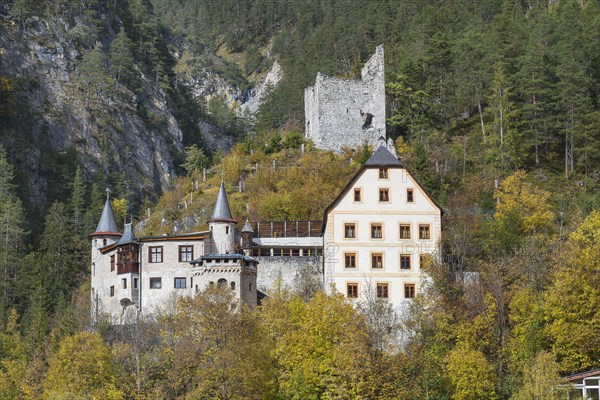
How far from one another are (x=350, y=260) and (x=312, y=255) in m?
6.73

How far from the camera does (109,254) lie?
76.0m

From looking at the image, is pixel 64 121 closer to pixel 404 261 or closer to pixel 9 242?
pixel 9 242

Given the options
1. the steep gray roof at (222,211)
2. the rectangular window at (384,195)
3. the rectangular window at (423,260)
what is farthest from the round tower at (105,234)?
the rectangular window at (423,260)

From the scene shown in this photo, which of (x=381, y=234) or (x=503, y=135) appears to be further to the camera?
(x=503, y=135)

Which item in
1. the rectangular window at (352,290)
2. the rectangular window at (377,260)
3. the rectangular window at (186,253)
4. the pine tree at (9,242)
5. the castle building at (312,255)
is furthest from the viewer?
the pine tree at (9,242)

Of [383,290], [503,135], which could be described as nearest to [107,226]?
[383,290]

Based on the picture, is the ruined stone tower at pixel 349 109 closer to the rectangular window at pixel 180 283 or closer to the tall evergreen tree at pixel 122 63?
the rectangular window at pixel 180 283

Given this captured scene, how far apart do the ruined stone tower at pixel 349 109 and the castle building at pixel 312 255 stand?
976 inches

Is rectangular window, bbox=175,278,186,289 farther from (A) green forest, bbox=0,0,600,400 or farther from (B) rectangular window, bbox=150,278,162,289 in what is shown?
(A) green forest, bbox=0,0,600,400

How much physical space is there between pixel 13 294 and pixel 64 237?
685 centimetres

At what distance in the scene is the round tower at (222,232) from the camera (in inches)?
2857

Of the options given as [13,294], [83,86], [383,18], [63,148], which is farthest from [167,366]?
[383,18]

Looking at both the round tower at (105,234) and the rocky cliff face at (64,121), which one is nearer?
the round tower at (105,234)

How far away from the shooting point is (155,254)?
7300 cm
